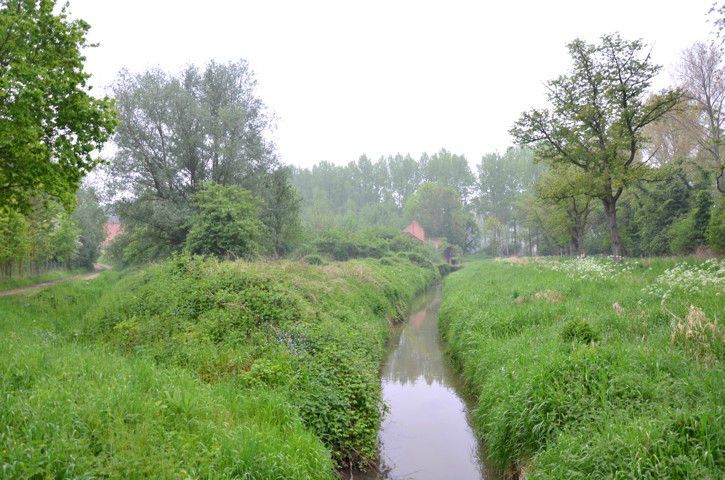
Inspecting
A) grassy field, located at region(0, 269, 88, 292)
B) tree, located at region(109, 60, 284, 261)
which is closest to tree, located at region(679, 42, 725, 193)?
tree, located at region(109, 60, 284, 261)

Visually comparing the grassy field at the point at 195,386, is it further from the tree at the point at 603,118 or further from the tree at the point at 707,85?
the tree at the point at 707,85

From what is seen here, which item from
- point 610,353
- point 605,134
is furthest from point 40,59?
point 605,134

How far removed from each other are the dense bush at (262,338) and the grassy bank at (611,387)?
2177 millimetres

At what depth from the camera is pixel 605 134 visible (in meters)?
19.5

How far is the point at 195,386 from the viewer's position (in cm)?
543

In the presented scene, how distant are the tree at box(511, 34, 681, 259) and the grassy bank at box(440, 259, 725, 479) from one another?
11.9 meters

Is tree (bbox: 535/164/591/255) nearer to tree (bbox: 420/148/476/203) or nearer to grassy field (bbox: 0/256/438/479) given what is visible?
grassy field (bbox: 0/256/438/479)

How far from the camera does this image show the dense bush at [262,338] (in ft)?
19.8

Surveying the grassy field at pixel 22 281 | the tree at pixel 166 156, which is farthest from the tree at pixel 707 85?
the grassy field at pixel 22 281

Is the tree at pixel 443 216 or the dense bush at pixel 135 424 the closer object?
the dense bush at pixel 135 424

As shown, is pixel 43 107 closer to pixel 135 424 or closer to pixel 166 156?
pixel 135 424

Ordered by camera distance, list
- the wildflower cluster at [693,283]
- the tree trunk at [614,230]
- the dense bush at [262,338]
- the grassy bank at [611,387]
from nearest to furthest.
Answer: the grassy bank at [611,387]
the dense bush at [262,338]
the wildflower cluster at [693,283]
the tree trunk at [614,230]

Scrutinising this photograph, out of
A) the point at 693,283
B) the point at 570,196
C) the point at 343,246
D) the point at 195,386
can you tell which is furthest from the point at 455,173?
the point at 195,386

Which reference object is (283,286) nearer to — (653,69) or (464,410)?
(464,410)
